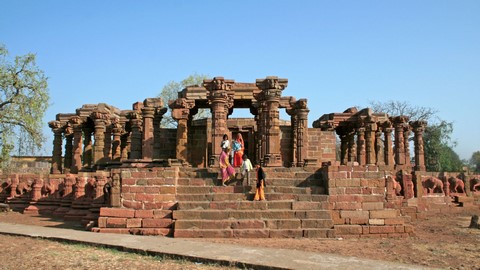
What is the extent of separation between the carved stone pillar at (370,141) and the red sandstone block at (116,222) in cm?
1521

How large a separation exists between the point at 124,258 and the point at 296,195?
5002 mm

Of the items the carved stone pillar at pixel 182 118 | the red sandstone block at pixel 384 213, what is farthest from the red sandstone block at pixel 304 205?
the carved stone pillar at pixel 182 118

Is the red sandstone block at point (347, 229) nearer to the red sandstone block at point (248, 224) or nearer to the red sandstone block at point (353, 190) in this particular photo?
the red sandstone block at point (353, 190)

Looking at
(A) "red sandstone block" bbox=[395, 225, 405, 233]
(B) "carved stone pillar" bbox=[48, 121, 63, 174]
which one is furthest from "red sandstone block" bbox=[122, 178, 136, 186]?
(B) "carved stone pillar" bbox=[48, 121, 63, 174]

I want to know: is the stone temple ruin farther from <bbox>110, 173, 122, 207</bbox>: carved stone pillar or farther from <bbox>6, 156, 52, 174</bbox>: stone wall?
<bbox>6, 156, 52, 174</bbox>: stone wall

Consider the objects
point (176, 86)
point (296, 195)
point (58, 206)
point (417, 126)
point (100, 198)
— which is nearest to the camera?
point (296, 195)

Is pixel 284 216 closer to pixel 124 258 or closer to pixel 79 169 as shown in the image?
pixel 124 258

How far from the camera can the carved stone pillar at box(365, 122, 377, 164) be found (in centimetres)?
2119

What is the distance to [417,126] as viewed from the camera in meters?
25.6

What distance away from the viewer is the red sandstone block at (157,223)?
9555 millimetres

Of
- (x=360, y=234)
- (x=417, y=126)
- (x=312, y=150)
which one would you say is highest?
(x=417, y=126)

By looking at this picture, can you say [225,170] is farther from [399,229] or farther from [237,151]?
[399,229]

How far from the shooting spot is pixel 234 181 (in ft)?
37.4

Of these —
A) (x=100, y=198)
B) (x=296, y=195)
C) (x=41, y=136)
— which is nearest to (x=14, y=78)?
(x=41, y=136)
